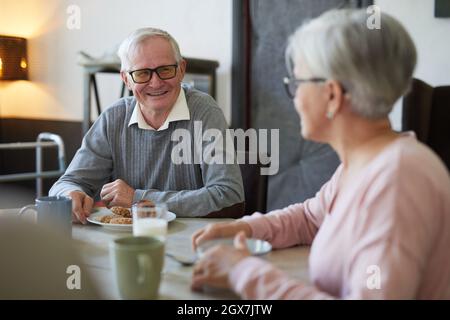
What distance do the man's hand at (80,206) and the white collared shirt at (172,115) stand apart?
1.36ft

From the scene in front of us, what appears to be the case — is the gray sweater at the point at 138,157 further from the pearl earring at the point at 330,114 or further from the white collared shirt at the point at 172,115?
the pearl earring at the point at 330,114

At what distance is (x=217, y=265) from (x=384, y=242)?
0.29m

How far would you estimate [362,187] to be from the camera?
930 mm

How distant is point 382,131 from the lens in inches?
40.5

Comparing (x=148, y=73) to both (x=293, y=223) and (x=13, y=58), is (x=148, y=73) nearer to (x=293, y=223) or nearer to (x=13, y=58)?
(x=293, y=223)

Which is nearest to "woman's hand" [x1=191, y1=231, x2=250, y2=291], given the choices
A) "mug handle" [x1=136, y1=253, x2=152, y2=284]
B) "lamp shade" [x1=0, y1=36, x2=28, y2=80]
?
"mug handle" [x1=136, y1=253, x2=152, y2=284]

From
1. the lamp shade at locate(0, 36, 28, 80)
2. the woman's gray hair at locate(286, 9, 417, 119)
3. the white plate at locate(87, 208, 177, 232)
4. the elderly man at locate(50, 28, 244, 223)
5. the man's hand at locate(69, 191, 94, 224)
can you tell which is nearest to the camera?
the woman's gray hair at locate(286, 9, 417, 119)

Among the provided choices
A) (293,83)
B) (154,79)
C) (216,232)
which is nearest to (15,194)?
(154,79)

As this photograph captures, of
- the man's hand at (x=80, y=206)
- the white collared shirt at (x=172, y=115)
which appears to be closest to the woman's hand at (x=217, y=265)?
the man's hand at (x=80, y=206)

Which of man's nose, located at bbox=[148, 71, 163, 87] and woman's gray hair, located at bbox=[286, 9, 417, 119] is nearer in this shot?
woman's gray hair, located at bbox=[286, 9, 417, 119]

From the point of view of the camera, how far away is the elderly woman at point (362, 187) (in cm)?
85

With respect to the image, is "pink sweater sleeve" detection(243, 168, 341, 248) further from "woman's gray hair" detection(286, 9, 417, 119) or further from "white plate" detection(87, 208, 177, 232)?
"woman's gray hair" detection(286, 9, 417, 119)

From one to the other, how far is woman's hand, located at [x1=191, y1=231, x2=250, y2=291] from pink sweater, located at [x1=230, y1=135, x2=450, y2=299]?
22mm

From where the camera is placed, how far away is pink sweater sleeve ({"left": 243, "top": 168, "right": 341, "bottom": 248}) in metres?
1.30
